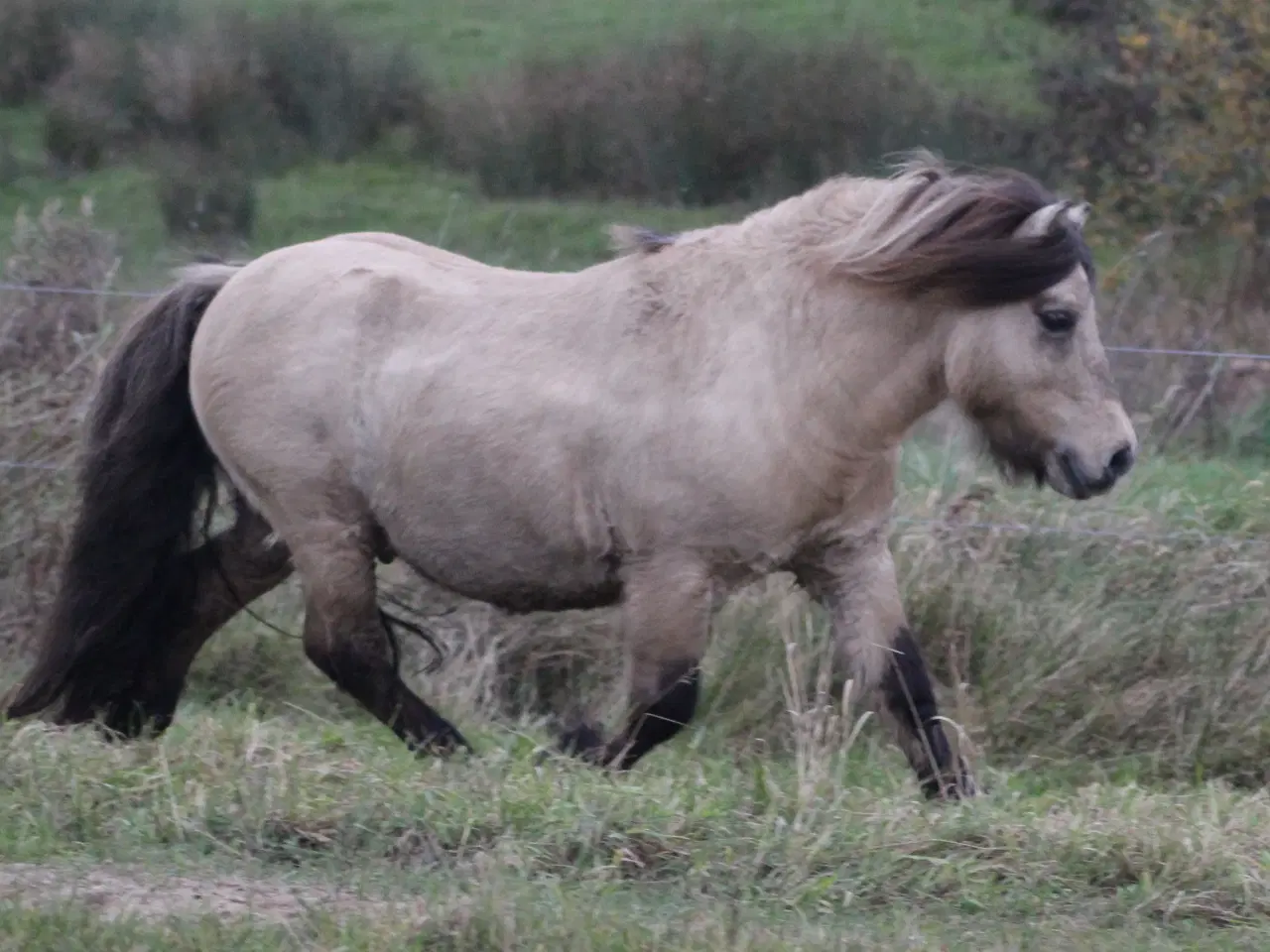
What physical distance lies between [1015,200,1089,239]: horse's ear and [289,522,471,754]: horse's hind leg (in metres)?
1.99

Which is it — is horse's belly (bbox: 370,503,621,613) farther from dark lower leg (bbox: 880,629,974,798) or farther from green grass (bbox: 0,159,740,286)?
green grass (bbox: 0,159,740,286)

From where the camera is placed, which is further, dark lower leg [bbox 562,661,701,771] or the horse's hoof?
the horse's hoof

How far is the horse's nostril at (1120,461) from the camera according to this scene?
4559 millimetres

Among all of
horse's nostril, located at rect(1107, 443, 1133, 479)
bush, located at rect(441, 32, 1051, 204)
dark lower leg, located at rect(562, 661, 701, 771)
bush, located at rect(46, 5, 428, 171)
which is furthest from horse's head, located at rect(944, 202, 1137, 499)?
bush, located at rect(46, 5, 428, 171)

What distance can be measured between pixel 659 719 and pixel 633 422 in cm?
75

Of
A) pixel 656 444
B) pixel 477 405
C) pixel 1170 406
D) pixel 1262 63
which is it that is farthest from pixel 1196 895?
pixel 1262 63

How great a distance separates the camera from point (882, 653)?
4.79m

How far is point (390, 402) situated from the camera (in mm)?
5105

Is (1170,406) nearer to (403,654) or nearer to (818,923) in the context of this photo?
(403,654)

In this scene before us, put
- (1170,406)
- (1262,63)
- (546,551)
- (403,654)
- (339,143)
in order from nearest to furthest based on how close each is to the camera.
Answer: (546,551)
(403,654)
(1170,406)
(1262,63)
(339,143)

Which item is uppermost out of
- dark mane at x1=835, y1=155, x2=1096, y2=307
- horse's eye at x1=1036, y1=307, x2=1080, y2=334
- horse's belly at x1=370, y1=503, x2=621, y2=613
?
dark mane at x1=835, y1=155, x2=1096, y2=307

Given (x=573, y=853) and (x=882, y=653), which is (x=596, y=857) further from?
(x=882, y=653)

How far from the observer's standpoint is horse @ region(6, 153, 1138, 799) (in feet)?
15.2

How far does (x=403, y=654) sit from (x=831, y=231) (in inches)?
111
